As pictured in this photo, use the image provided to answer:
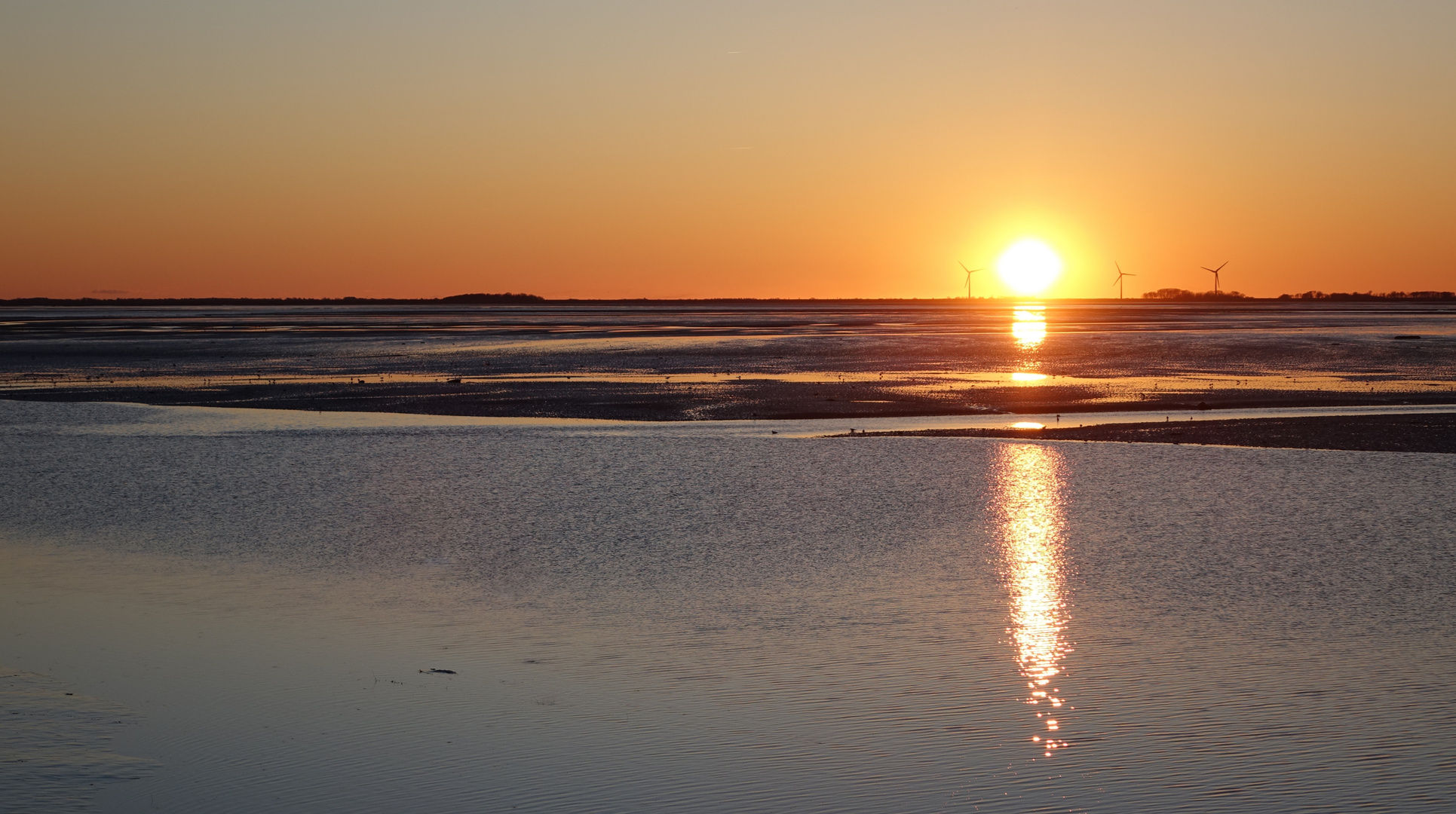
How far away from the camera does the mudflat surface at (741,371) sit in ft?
88.1

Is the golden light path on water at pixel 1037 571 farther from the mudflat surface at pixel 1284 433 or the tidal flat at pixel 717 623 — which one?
the mudflat surface at pixel 1284 433

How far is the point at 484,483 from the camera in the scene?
15492 mm

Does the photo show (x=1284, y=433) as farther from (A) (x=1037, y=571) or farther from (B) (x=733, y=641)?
(B) (x=733, y=641)

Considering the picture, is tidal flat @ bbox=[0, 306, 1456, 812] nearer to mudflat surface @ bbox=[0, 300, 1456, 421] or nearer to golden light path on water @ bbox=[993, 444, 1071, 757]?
golden light path on water @ bbox=[993, 444, 1071, 757]

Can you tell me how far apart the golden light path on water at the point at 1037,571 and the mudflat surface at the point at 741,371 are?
884 centimetres

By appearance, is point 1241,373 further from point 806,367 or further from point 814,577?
point 814,577

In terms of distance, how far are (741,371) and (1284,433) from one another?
19.2 meters

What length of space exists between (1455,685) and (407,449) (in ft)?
47.5

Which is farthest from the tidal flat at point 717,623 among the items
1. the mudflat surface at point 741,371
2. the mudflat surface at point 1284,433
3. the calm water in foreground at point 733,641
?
the mudflat surface at point 741,371

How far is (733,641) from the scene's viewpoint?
8.38m

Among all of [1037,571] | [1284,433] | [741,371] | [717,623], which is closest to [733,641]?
[717,623]

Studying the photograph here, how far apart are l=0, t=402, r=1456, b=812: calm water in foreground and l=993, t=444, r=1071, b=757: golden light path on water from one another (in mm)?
41

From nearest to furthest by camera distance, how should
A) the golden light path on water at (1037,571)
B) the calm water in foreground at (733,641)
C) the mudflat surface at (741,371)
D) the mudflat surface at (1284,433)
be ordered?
1. the calm water in foreground at (733,641)
2. the golden light path on water at (1037,571)
3. the mudflat surface at (1284,433)
4. the mudflat surface at (741,371)

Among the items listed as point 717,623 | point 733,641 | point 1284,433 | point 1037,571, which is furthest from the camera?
point 1284,433
